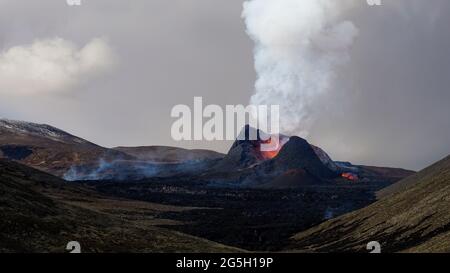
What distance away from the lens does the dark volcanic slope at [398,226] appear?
241 ft

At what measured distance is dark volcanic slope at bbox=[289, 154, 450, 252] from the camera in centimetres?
7344

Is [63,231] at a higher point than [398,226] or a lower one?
lower

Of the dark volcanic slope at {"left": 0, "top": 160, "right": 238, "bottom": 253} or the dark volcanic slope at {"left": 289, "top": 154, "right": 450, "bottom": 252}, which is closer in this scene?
the dark volcanic slope at {"left": 0, "top": 160, "right": 238, "bottom": 253}

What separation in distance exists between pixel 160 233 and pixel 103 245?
20851 mm

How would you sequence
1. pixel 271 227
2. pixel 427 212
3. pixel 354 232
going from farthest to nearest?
pixel 271 227 < pixel 354 232 < pixel 427 212

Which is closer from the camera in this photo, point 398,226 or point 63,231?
point 63,231

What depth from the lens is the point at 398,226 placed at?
8819 cm

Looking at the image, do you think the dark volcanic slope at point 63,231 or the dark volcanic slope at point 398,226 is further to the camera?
the dark volcanic slope at point 398,226
